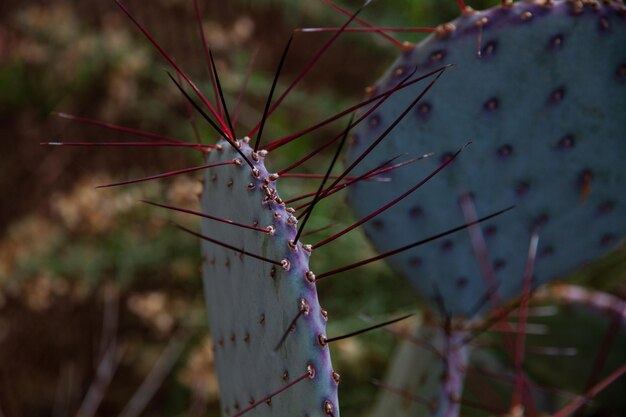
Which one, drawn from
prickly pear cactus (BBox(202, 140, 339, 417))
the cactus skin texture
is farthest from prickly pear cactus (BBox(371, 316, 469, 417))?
prickly pear cactus (BBox(202, 140, 339, 417))

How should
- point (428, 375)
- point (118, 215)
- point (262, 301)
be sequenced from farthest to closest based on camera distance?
point (118, 215) < point (428, 375) < point (262, 301)

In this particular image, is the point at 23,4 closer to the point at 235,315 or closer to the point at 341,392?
the point at 341,392

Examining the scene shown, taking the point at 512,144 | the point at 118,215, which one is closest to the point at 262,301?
the point at 512,144

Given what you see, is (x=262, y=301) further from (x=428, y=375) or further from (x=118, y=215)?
(x=118, y=215)

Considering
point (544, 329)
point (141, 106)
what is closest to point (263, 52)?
point (141, 106)

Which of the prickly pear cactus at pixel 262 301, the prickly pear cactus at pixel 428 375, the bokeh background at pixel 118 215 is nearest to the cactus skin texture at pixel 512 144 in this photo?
the prickly pear cactus at pixel 428 375

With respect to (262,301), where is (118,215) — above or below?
above
